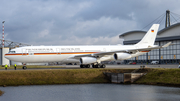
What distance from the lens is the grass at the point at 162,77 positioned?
1282 inches

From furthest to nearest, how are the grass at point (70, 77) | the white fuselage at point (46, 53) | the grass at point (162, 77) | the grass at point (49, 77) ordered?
1. the white fuselage at point (46, 53)
2. the grass at point (49, 77)
3. the grass at point (70, 77)
4. the grass at point (162, 77)

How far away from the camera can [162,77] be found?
34.1 metres

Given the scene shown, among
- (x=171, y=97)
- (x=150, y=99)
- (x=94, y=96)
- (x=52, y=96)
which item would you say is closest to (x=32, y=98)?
(x=52, y=96)

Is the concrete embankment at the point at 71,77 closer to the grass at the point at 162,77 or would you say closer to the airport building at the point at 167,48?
the grass at the point at 162,77

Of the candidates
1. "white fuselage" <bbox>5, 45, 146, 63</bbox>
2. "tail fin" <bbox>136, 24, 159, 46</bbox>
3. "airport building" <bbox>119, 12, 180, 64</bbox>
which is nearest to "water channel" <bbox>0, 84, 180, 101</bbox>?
"white fuselage" <bbox>5, 45, 146, 63</bbox>

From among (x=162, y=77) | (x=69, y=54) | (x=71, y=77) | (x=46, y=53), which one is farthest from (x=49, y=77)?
(x=162, y=77)

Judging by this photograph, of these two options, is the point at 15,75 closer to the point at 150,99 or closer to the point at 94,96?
the point at 94,96

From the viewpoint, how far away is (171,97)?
2448cm

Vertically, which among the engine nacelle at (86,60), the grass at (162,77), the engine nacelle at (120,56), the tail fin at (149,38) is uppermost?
the tail fin at (149,38)

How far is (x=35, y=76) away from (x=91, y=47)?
1543 cm

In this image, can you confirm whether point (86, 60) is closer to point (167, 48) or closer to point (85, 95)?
point (85, 95)

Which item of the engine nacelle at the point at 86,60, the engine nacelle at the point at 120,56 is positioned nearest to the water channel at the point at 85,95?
the engine nacelle at the point at 86,60

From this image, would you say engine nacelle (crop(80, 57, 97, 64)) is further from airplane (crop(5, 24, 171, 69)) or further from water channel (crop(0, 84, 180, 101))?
water channel (crop(0, 84, 180, 101))

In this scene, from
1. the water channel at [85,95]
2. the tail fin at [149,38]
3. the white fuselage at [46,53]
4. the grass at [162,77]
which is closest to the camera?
the water channel at [85,95]
